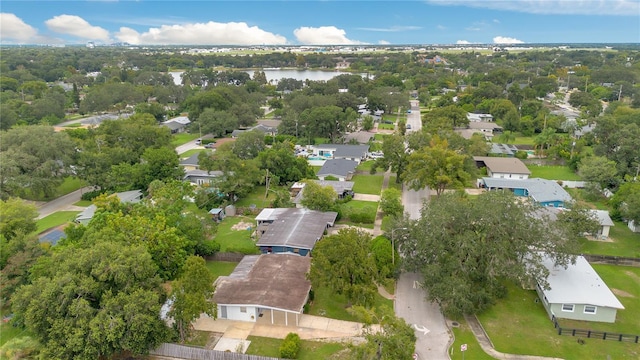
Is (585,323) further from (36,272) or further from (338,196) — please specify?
(36,272)

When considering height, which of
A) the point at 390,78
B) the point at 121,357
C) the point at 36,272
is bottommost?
the point at 121,357

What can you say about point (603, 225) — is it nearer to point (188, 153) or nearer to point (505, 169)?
point (505, 169)

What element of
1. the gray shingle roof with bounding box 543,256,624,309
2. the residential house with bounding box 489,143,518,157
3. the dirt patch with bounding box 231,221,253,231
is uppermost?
the residential house with bounding box 489,143,518,157

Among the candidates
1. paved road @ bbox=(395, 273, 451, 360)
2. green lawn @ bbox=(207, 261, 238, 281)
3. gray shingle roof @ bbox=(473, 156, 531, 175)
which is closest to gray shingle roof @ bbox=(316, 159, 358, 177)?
gray shingle roof @ bbox=(473, 156, 531, 175)

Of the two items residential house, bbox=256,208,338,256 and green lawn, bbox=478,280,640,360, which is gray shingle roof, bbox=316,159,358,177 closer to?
residential house, bbox=256,208,338,256

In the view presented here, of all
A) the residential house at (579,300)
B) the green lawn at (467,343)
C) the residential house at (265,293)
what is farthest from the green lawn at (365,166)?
the green lawn at (467,343)

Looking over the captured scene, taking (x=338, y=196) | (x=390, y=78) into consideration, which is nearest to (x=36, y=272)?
(x=338, y=196)
